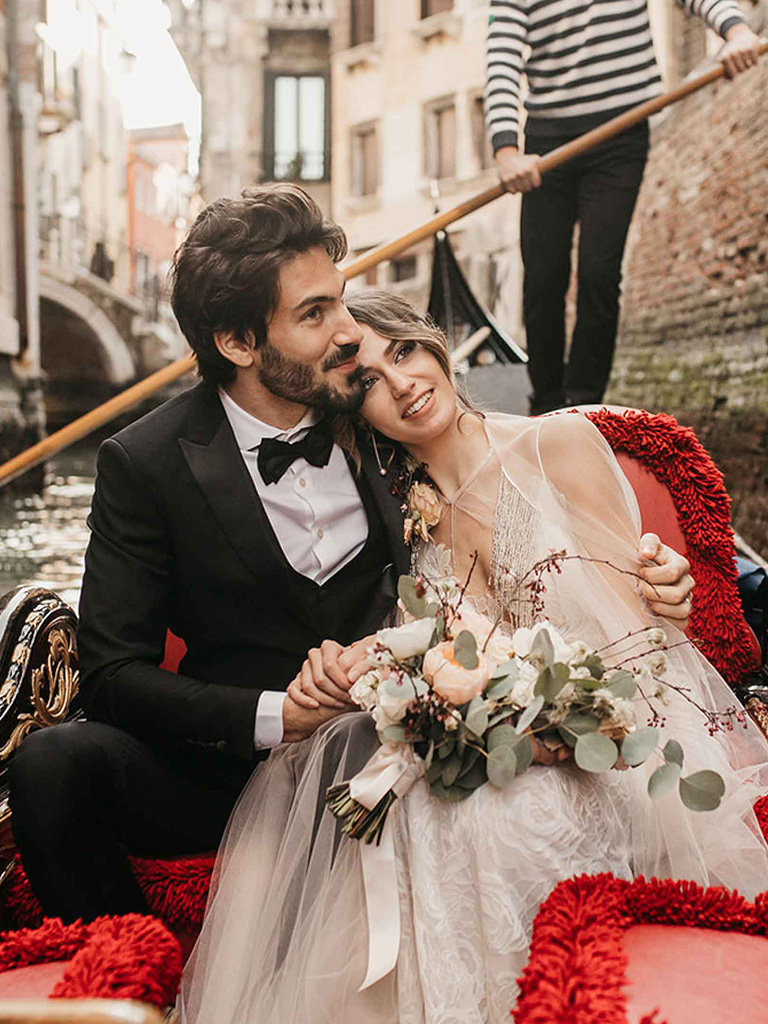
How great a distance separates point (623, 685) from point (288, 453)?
0.70 metres

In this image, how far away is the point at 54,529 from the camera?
2752 mm

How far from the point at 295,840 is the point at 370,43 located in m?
2.20

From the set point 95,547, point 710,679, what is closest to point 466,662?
point 710,679

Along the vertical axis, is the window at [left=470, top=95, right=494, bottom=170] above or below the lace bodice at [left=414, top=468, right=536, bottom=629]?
above

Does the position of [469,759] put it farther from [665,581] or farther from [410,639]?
[665,581]

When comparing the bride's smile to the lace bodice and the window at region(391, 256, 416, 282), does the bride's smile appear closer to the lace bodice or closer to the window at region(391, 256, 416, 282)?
the lace bodice

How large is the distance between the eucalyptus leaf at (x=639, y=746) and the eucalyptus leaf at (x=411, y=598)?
1.02 feet

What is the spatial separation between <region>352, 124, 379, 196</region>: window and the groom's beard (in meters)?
1.22

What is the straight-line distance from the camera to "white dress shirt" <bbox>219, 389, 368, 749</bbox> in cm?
176

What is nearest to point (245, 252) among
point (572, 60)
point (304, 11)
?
point (572, 60)

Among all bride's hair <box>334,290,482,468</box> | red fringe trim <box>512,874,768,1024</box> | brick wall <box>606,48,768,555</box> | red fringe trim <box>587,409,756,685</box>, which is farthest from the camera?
brick wall <box>606,48,768,555</box>

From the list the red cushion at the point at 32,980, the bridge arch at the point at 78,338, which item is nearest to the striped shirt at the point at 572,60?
the bridge arch at the point at 78,338

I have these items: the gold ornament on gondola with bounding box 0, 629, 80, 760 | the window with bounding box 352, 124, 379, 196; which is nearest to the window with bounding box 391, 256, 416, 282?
the window with bounding box 352, 124, 379, 196

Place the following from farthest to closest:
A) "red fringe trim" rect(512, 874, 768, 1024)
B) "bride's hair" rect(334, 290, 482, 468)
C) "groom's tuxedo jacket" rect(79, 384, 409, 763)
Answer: "bride's hair" rect(334, 290, 482, 468) → "groom's tuxedo jacket" rect(79, 384, 409, 763) → "red fringe trim" rect(512, 874, 768, 1024)
